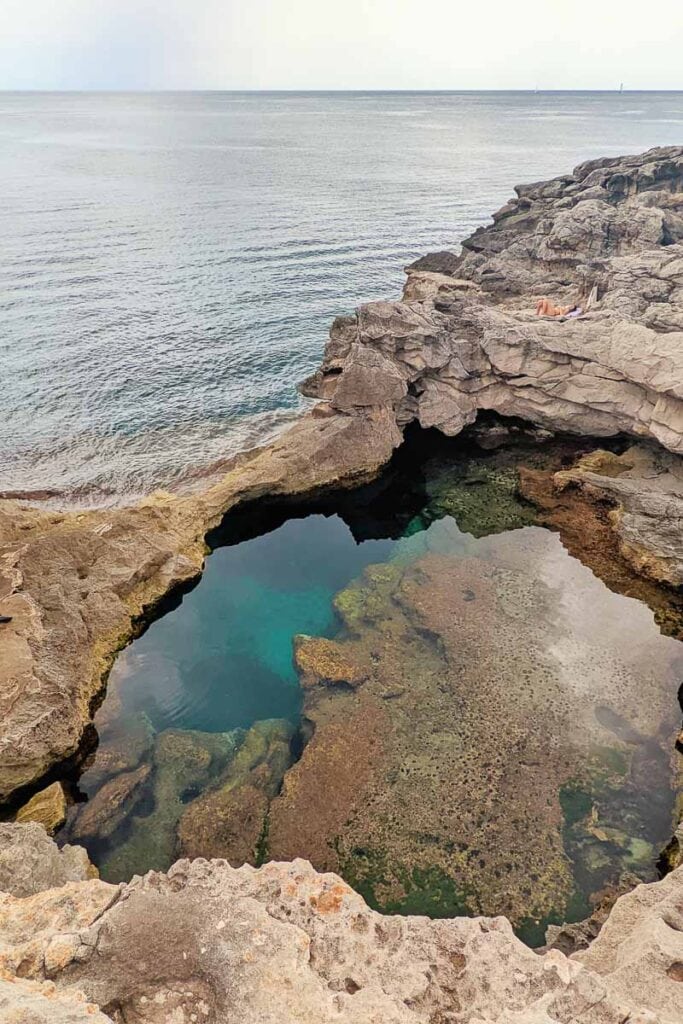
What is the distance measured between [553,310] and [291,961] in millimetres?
28254

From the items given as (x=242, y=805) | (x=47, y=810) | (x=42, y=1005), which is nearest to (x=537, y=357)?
(x=242, y=805)

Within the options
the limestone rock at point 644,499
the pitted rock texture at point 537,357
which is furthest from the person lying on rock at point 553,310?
the limestone rock at point 644,499

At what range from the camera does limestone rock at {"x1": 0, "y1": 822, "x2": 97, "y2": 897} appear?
386 inches

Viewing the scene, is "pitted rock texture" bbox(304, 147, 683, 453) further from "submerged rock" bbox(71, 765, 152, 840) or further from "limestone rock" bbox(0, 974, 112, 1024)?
"limestone rock" bbox(0, 974, 112, 1024)

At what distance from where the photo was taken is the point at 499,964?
7.55 metres

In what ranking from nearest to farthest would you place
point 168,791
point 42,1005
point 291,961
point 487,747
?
1. point 42,1005
2. point 291,961
3. point 168,791
4. point 487,747

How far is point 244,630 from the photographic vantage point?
57.7 ft

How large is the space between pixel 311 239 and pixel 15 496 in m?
39.0

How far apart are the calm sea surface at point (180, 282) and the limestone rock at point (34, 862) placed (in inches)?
537

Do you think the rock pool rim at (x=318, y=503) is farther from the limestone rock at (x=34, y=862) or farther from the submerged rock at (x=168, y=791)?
the limestone rock at (x=34, y=862)

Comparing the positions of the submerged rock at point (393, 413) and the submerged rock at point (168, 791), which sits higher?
the submerged rock at point (393, 413)

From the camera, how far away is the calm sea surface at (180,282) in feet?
86.9

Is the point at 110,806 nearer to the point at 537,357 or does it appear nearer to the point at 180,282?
the point at 537,357

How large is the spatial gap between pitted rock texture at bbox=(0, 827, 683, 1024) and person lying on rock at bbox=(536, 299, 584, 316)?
25.2 meters
